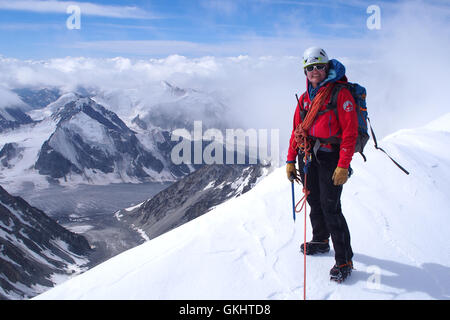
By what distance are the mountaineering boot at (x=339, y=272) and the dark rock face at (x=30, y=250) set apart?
79.0 m

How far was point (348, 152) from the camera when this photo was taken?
598 cm

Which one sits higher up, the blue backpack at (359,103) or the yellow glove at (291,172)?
the blue backpack at (359,103)

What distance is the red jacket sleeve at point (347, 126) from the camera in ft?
19.6

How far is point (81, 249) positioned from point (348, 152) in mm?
134930

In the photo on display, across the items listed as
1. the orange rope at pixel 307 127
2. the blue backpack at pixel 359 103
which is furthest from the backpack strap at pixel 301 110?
the blue backpack at pixel 359 103

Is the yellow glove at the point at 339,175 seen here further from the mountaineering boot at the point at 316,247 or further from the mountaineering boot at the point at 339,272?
the mountaineering boot at the point at 316,247

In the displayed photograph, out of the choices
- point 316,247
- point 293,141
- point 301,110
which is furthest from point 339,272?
point 301,110

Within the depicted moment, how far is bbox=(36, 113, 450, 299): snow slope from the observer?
6348mm

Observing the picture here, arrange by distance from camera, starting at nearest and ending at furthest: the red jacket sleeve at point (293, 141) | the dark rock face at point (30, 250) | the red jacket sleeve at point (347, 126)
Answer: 1. the red jacket sleeve at point (347, 126)
2. the red jacket sleeve at point (293, 141)
3. the dark rock face at point (30, 250)

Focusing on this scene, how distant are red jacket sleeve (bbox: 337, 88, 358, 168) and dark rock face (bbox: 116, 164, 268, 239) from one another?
122980 mm

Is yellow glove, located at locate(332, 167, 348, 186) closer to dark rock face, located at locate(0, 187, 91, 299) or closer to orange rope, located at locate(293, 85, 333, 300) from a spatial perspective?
orange rope, located at locate(293, 85, 333, 300)

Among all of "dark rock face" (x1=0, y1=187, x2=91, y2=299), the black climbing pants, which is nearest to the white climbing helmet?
the black climbing pants
